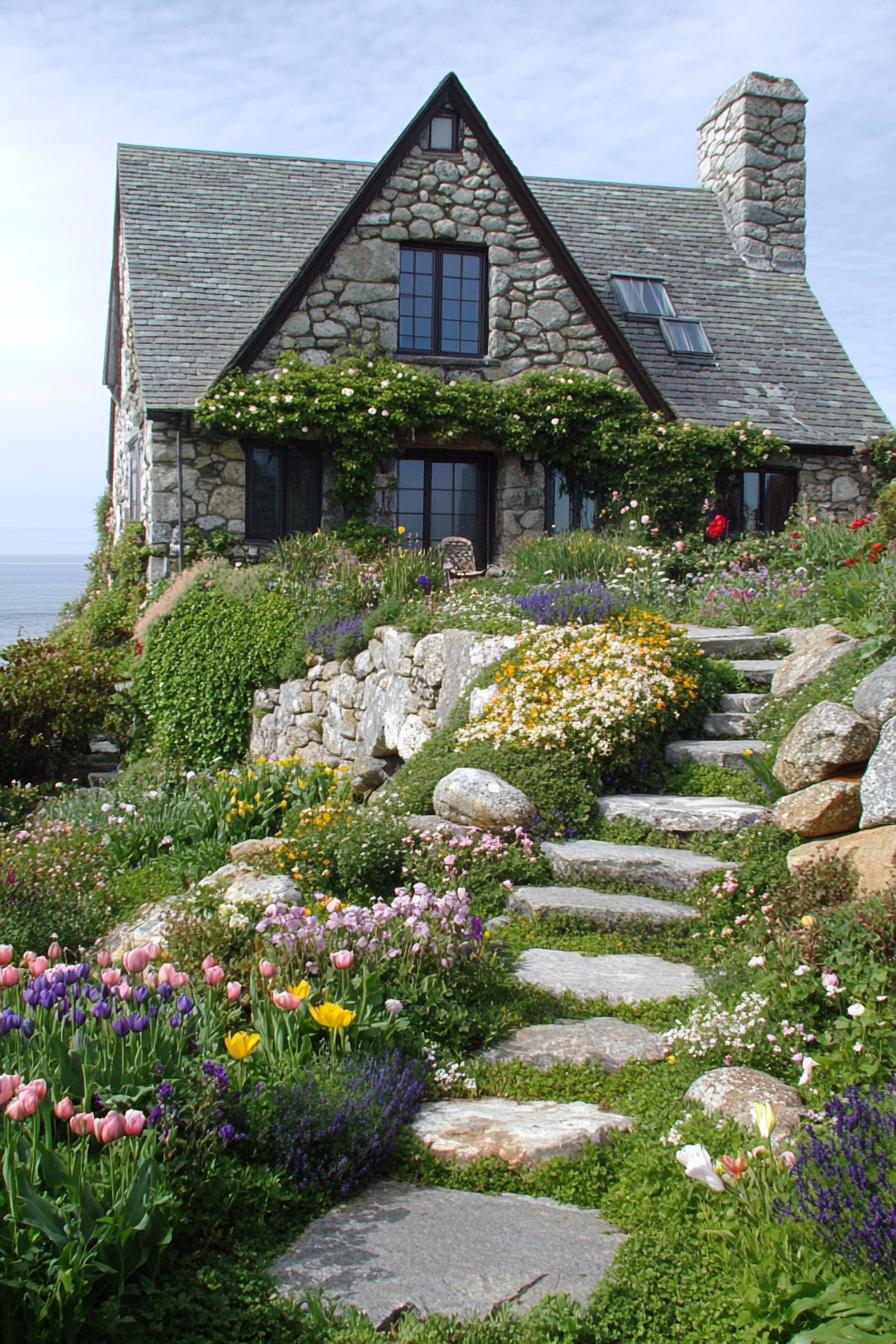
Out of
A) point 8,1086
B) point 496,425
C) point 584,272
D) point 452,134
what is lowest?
point 8,1086

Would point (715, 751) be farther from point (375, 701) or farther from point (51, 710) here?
point (51, 710)

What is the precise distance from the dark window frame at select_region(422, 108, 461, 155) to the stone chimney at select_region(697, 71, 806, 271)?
602cm

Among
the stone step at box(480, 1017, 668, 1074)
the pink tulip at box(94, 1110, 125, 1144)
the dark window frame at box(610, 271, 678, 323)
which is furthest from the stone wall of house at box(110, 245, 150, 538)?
the pink tulip at box(94, 1110, 125, 1144)

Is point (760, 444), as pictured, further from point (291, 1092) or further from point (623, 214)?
point (291, 1092)

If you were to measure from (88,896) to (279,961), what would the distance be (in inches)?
104

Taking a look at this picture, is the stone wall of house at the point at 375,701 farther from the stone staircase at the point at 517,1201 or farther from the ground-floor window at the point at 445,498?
the ground-floor window at the point at 445,498

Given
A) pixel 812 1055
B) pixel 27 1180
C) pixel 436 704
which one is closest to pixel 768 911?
pixel 812 1055

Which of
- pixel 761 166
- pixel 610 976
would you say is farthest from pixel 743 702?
pixel 761 166

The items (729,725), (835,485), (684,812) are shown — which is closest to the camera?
(684,812)

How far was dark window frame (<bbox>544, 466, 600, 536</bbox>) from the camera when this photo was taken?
51.9ft

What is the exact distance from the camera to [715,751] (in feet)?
24.4

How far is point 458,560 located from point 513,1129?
982cm

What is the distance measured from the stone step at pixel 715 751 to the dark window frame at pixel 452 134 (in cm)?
1048

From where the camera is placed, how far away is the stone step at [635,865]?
6043mm
